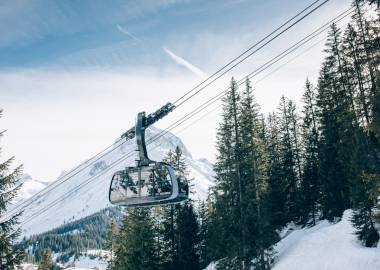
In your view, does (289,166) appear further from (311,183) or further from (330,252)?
(330,252)

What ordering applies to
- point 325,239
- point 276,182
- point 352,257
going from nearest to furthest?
point 352,257, point 325,239, point 276,182

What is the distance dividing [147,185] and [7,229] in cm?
957

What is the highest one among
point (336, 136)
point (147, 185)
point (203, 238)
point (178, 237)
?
point (336, 136)

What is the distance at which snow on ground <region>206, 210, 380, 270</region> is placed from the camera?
26.3m

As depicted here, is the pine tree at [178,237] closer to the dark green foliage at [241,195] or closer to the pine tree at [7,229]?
the dark green foliage at [241,195]

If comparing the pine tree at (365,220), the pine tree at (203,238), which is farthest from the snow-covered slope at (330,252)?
the pine tree at (203,238)

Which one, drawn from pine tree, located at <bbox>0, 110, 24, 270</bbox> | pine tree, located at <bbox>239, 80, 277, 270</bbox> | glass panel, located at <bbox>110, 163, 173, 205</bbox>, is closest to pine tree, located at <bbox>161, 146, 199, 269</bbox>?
pine tree, located at <bbox>239, 80, 277, 270</bbox>

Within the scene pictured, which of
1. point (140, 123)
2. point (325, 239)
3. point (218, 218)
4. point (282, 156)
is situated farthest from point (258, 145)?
point (140, 123)

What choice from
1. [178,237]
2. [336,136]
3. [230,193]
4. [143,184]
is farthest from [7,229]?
[336,136]

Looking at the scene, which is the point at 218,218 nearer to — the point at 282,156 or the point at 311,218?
the point at 311,218

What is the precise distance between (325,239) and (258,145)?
1149 cm

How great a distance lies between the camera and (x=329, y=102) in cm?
4347

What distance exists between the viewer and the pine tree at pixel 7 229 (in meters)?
22.9

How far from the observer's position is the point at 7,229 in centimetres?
2328
